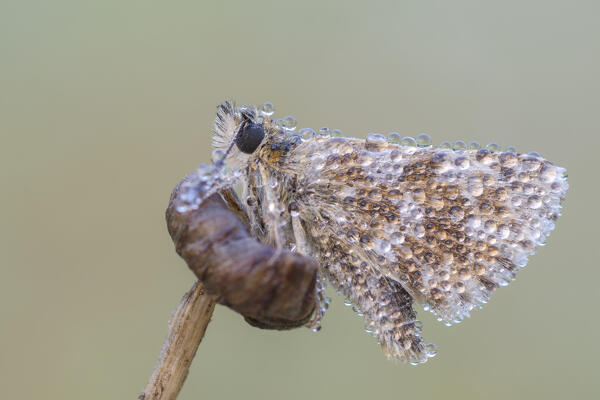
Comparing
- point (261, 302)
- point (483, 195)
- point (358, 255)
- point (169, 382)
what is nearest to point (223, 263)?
point (261, 302)

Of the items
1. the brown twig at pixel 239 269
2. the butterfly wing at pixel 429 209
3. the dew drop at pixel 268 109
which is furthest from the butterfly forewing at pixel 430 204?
the brown twig at pixel 239 269

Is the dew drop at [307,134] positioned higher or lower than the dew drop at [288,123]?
lower

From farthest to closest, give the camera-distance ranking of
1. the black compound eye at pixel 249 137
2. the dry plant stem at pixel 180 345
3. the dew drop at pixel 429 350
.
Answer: the dew drop at pixel 429 350 → the black compound eye at pixel 249 137 → the dry plant stem at pixel 180 345

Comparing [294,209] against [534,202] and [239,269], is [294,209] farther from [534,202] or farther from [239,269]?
[534,202]

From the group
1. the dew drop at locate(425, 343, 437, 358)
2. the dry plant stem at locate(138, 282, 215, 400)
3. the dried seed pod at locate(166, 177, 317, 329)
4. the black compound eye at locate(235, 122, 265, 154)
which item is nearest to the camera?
the dried seed pod at locate(166, 177, 317, 329)

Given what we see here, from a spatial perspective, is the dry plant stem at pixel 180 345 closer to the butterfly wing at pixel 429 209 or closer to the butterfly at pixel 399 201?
the butterfly at pixel 399 201

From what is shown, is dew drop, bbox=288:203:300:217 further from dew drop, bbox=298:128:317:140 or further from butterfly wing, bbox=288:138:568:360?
dew drop, bbox=298:128:317:140

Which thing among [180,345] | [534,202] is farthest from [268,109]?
[534,202]

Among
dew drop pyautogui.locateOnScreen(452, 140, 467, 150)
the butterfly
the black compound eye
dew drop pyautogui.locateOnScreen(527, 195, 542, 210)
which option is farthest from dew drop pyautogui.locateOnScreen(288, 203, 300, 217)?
dew drop pyautogui.locateOnScreen(527, 195, 542, 210)
